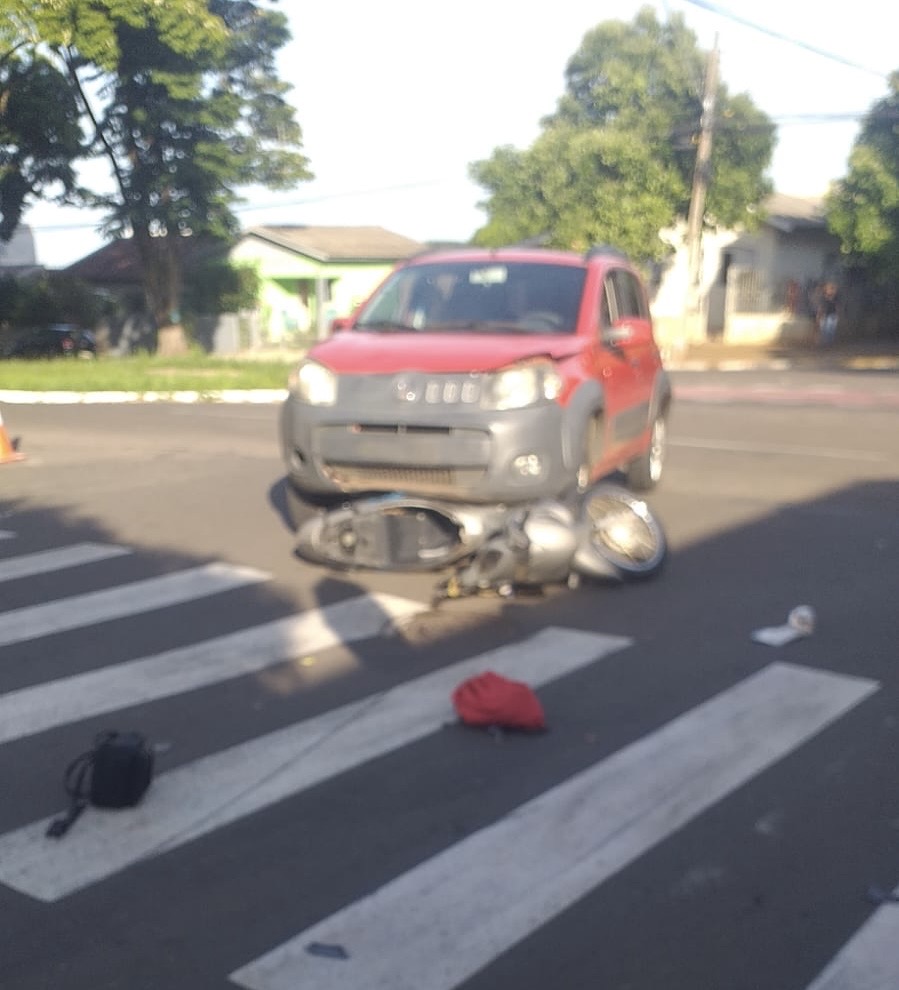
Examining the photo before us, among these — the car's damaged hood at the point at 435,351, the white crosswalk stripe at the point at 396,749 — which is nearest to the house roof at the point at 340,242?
the car's damaged hood at the point at 435,351

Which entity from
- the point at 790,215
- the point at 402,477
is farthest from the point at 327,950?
the point at 790,215

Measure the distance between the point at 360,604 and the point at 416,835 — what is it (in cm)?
320

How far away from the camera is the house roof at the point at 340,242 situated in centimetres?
5138

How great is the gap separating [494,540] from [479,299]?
2.34m

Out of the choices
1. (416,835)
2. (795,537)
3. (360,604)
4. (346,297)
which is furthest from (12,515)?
(346,297)

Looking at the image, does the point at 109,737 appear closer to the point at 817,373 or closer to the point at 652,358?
the point at 652,358

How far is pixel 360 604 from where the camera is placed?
7469 mm

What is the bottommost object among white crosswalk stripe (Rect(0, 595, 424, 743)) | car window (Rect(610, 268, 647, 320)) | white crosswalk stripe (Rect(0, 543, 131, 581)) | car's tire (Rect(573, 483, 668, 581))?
white crosswalk stripe (Rect(0, 595, 424, 743))

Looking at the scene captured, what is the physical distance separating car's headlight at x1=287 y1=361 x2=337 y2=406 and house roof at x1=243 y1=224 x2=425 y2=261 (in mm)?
43344

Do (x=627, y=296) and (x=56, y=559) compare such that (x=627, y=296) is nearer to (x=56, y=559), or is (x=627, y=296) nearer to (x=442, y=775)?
(x=56, y=559)

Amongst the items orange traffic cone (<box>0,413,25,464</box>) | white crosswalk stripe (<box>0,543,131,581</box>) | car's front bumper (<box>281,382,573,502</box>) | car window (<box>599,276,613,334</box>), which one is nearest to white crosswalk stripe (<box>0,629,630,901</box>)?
car's front bumper (<box>281,382,573,502</box>)

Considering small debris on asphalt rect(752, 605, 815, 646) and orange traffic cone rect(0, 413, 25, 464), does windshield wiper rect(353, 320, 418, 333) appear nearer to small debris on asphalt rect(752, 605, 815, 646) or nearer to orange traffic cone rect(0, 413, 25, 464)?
small debris on asphalt rect(752, 605, 815, 646)

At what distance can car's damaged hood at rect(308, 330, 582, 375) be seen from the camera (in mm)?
7750

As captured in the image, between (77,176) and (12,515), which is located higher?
(77,176)
